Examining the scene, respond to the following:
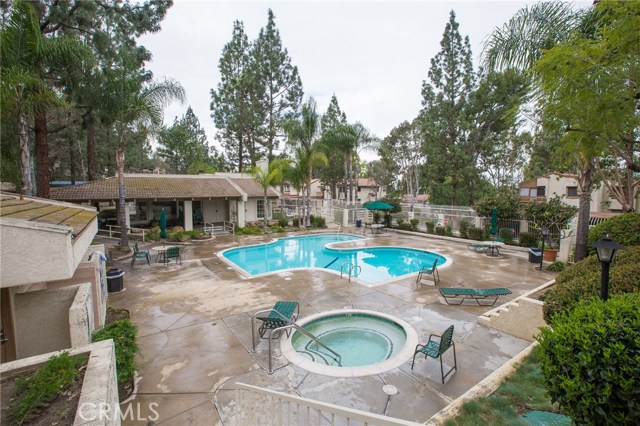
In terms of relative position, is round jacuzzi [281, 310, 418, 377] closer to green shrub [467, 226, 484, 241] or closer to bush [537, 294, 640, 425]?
bush [537, 294, 640, 425]

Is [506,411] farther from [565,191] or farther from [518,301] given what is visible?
[565,191]

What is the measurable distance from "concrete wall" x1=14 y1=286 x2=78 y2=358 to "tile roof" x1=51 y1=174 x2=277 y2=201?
1573 cm

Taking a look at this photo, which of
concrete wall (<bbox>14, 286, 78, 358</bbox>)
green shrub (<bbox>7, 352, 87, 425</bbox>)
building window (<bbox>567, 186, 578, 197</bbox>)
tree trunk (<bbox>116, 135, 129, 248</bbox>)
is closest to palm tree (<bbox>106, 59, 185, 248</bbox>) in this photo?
tree trunk (<bbox>116, 135, 129, 248</bbox>)

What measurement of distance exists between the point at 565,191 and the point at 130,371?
4054 cm

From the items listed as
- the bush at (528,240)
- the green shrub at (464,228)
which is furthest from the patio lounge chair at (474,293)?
the green shrub at (464,228)

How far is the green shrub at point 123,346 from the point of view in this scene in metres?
4.59

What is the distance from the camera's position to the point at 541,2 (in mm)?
8570

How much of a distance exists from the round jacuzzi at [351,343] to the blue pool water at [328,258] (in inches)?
201

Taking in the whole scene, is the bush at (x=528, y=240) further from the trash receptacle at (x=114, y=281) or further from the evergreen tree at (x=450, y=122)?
the trash receptacle at (x=114, y=281)

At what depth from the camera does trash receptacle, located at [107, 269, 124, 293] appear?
31.9ft

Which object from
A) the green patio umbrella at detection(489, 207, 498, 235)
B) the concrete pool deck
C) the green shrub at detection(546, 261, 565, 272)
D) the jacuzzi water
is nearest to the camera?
the concrete pool deck

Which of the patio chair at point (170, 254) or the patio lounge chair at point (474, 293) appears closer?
the patio lounge chair at point (474, 293)

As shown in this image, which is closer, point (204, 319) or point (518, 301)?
point (518, 301)

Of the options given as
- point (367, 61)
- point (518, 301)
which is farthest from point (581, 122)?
point (367, 61)
